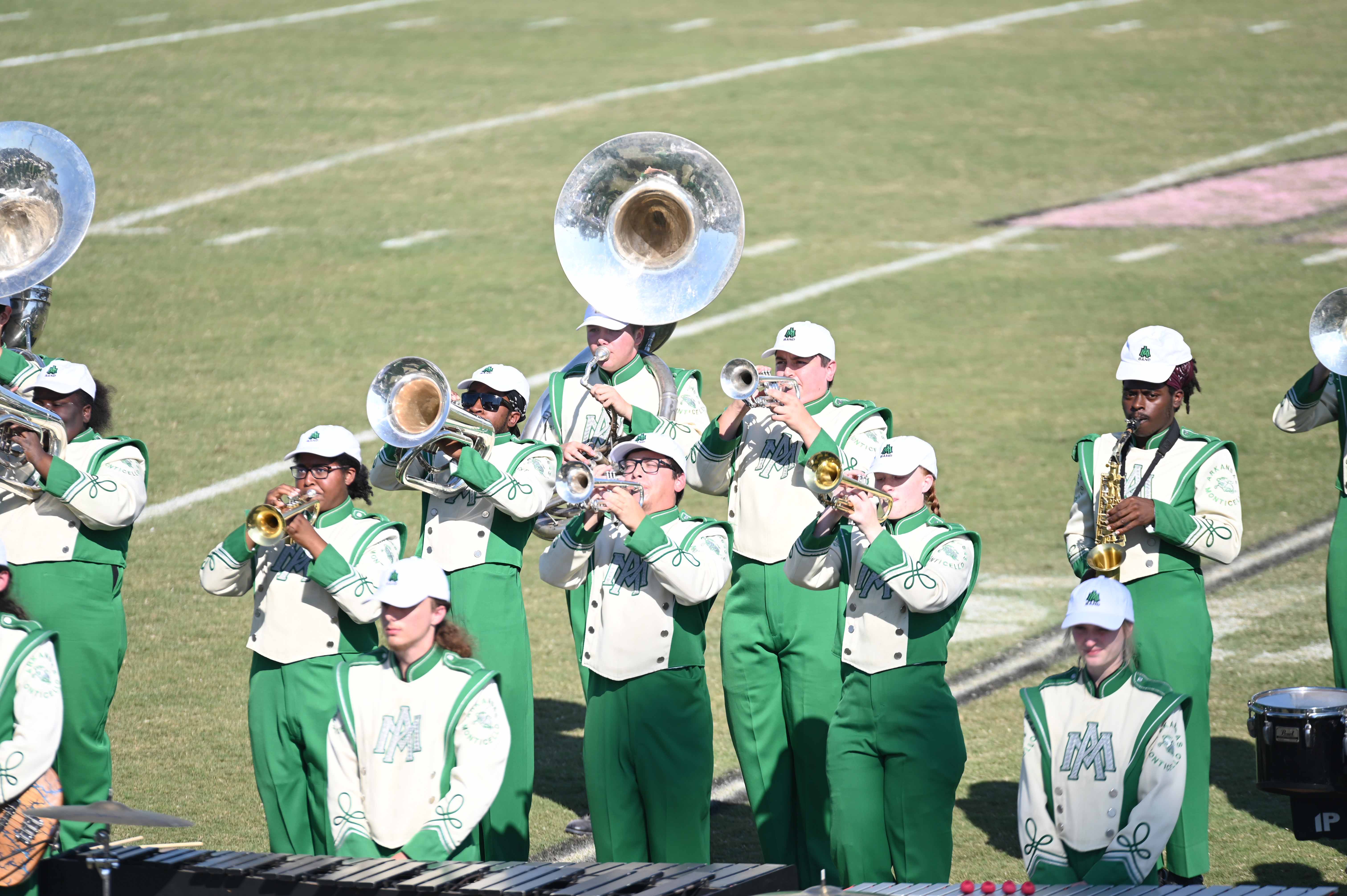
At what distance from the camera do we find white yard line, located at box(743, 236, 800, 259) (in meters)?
19.1

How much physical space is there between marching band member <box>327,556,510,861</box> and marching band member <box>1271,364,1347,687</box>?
3.82 meters

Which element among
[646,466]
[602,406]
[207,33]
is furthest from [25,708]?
[207,33]

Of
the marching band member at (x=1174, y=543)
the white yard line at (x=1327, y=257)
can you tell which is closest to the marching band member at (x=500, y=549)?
the marching band member at (x=1174, y=543)

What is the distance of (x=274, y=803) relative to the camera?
22.6ft

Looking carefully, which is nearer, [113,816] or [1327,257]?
[113,816]

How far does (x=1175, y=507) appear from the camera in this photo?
6930 mm

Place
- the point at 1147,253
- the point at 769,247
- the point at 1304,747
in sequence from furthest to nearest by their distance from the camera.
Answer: the point at 769,247
the point at 1147,253
the point at 1304,747

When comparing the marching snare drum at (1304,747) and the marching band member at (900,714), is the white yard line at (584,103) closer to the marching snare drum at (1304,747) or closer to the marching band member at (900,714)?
the marching band member at (900,714)

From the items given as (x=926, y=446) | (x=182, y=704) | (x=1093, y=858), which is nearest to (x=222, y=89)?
(x=182, y=704)

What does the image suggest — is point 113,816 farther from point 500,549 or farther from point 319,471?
point 500,549

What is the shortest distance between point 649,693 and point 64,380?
2674 mm

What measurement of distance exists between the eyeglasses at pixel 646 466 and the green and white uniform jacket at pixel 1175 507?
1.53 meters

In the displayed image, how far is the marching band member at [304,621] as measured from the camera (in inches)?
271

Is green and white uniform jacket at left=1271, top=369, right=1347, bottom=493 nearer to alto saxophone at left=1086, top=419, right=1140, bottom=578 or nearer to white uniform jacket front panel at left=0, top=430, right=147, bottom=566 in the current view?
alto saxophone at left=1086, top=419, right=1140, bottom=578
